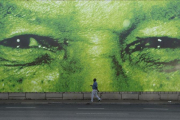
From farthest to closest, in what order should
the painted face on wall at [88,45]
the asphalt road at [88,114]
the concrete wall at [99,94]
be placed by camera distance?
the painted face on wall at [88,45], the concrete wall at [99,94], the asphalt road at [88,114]

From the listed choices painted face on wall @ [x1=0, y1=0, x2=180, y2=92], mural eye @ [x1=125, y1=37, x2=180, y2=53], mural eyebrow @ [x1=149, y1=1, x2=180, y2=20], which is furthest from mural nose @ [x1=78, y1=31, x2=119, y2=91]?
mural eyebrow @ [x1=149, y1=1, x2=180, y2=20]

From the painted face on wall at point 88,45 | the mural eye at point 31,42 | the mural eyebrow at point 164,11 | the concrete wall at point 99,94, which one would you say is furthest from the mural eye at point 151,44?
the mural eye at point 31,42

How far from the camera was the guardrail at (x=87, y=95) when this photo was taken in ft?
68.0

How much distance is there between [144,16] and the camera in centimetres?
2159

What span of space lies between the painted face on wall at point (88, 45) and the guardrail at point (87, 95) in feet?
1.72

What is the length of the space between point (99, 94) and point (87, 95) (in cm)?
81

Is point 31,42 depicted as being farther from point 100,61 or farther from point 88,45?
point 100,61

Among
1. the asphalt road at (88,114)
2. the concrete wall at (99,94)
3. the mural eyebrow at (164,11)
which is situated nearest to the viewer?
the asphalt road at (88,114)

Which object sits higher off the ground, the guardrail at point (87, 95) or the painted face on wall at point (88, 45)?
the painted face on wall at point (88, 45)

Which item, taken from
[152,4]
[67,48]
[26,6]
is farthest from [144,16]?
[26,6]

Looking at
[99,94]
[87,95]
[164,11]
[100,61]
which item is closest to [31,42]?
[100,61]

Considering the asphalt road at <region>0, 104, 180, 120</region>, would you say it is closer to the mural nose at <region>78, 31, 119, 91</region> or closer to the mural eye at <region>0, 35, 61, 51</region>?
the mural nose at <region>78, 31, 119, 91</region>

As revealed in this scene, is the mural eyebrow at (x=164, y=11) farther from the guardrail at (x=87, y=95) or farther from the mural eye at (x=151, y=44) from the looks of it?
the guardrail at (x=87, y=95)

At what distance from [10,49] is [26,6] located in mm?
3174
